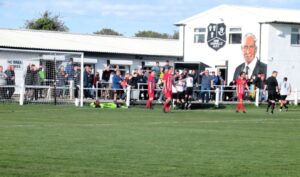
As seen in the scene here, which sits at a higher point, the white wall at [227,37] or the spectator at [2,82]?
the white wall at [227,37]

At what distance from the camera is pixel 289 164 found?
13508 millimetres

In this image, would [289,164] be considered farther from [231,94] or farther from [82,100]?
[231,94]

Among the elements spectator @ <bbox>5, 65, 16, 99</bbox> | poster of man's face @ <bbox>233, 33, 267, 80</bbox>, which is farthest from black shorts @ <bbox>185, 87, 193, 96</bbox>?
poster of man's face @ <bbox>233, 33, 267, 80</bbox>

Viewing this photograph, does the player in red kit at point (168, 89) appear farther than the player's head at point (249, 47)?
No

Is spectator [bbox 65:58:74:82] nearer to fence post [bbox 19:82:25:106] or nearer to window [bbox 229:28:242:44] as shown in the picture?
fence post [bbox 19:82:25:106]

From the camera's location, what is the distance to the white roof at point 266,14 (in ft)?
179

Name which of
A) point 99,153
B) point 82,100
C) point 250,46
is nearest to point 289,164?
point 99,153

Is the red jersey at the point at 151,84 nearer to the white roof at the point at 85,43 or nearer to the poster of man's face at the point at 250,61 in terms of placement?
the white roof at the point at 85,43

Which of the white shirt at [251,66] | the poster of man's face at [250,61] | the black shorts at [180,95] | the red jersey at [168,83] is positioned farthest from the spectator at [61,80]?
the white shirt at [251,66]

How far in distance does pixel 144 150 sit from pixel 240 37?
42.1 meters

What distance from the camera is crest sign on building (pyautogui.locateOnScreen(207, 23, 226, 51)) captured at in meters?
57.6

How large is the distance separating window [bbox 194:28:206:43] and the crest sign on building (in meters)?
0.68

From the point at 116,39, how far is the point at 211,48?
28.7ft

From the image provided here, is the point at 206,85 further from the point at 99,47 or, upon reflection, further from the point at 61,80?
the point at 99,47
